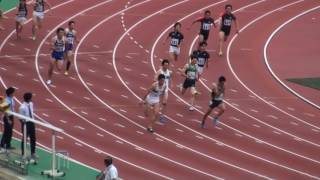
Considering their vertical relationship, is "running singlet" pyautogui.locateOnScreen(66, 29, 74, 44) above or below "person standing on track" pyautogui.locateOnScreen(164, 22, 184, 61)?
below

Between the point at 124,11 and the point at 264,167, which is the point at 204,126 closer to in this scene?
the point at 264,167

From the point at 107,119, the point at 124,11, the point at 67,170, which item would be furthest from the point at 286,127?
the point at 124,11

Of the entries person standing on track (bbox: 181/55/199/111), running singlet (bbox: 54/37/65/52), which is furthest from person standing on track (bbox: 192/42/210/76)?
running singlet (bbox: 54/37/65/52)

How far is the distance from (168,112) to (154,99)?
2246 mm

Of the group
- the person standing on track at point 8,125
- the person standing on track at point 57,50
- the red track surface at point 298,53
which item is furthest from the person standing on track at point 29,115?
the red track surface at point 298,53

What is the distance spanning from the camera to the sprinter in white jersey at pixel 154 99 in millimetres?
23328

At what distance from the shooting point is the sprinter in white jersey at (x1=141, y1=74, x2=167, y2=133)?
2333cm

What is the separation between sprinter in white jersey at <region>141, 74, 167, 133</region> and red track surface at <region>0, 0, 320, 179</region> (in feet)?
1.57

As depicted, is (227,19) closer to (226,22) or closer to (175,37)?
(226,22)

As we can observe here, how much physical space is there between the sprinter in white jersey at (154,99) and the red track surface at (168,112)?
0.48m

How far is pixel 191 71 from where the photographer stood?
83.9 ft

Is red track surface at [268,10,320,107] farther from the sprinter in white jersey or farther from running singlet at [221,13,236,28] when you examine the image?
the sprinter in white jersey

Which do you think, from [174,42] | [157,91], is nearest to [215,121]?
[157,91]

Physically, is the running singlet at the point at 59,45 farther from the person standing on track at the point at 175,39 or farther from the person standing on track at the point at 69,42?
the person standing on track at the point at 175,39
